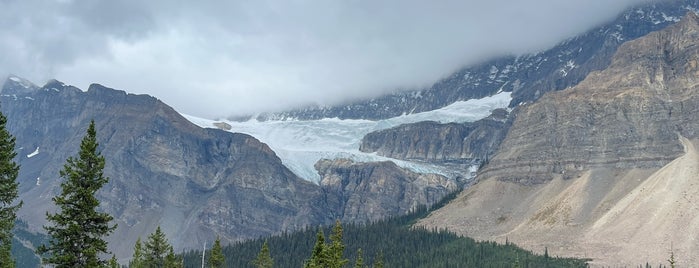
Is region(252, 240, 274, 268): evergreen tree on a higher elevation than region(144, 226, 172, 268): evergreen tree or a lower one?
lower

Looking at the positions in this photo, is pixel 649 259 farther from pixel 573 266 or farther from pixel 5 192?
pixel 5 192

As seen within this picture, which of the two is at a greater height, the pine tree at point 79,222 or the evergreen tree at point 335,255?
the pine tree at point 79,222

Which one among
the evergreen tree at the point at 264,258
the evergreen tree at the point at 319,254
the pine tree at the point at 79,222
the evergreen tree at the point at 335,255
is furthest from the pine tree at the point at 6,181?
the evergreen tree at the point at 264,258

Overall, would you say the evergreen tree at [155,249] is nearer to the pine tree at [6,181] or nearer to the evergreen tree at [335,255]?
the evergreen tree at [335,255]

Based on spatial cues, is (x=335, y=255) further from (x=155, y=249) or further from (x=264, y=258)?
(x=264, y=258)

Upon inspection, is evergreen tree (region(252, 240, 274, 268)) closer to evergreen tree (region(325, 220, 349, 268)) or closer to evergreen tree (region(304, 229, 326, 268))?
evergreen tree (region(325, 220, 349, 268))

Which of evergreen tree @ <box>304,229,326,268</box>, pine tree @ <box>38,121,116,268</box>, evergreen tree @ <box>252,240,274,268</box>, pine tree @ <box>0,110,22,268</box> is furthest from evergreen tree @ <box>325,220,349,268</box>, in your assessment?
evergreen tree @ <box>252,240,274,268</box>

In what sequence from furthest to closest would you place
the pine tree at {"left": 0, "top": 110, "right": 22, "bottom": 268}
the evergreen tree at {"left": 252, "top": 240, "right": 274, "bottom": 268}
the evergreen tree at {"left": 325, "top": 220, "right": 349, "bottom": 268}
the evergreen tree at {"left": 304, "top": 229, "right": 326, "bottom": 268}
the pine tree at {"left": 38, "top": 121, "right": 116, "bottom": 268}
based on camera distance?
the evergreen tree at {"left": 252, "top": 240, "right": 274, "bottom": 268} → the evergreen tree at {"left": 325, "top": 220, "right": 349, "bottom": 268} → the evergreen tree at {"left": 304, "top": 229, "right": 326, "bottom": 268} → the pine tree at {"left": 0, "top": 110, "right": 22, "bottom": 268} → the pine tree at {"left": 38, "top": 121, "right": 116, "bottom": 268}

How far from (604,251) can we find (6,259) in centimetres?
17673

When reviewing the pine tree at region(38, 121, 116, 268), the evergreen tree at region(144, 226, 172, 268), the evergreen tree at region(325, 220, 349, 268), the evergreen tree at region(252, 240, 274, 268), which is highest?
the pine tree at region(38, 121, 116, 268)

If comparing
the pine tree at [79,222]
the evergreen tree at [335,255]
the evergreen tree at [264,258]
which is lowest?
the evergreen tree at [264,258]

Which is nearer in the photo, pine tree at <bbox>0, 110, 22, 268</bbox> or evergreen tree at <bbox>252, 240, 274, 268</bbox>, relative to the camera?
pine tree at <bbox>0, 110, 22, 268</bbox>

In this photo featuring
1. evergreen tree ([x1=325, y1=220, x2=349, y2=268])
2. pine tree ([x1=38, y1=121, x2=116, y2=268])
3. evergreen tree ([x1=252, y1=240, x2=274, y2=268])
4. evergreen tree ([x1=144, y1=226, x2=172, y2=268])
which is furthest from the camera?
evergreen tree ([x1=252, y1=240, x2=274, y2=268])

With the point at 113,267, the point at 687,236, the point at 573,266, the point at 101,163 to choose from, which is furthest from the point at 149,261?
the point at 687,236
